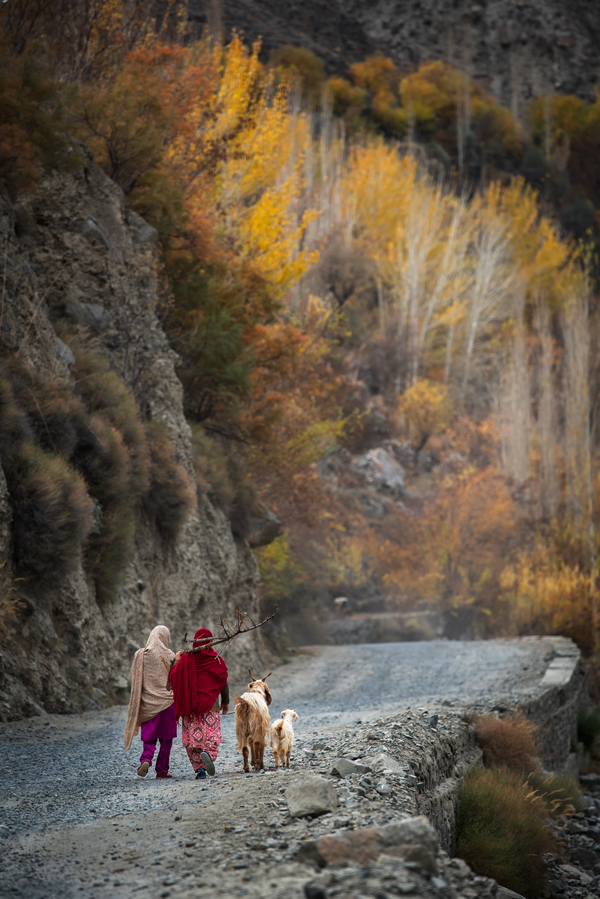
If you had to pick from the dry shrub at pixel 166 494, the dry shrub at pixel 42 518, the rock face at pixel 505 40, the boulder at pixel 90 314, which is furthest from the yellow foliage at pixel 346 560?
the rock face at pixel 505 40

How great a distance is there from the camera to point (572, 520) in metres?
26.0

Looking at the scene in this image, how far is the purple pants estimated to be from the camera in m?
6.40

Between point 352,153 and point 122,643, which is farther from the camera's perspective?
point 352,153

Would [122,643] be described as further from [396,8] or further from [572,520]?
[396,8]

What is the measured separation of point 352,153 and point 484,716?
122 feet

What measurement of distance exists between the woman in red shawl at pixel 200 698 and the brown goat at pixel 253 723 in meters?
0.27

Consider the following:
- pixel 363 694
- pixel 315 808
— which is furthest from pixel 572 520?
pixel 315 808

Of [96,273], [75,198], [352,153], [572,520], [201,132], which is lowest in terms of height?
[572,520]

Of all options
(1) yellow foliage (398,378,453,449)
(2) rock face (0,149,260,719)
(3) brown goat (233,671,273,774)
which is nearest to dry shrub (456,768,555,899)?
(3) brown goat (233,671,273,774)

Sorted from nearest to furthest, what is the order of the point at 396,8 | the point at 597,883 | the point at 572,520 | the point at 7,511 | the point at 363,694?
the point at 597,883
the point at 7,511
the point at 363,694
the point at 572,520
the point at 396,8

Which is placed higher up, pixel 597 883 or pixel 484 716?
pixel 484 716

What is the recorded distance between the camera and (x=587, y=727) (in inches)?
619

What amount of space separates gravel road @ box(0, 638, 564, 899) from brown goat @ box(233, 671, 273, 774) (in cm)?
17

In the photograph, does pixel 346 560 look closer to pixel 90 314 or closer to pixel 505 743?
pixel 90 314
